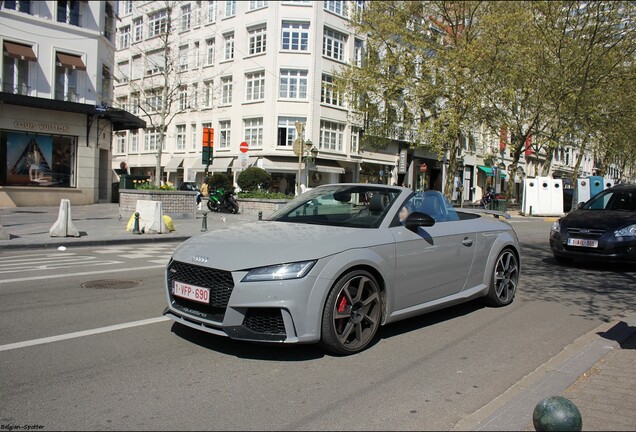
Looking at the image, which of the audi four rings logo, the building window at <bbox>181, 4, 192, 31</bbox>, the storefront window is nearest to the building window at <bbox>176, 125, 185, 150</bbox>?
the building window at <bbox>181, 4, 192, 31</bbox>

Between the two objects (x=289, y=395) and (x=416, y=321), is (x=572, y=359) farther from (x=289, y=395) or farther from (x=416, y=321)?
(x=289, y=395)

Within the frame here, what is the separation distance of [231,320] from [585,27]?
27.1 metres

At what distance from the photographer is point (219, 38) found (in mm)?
41250

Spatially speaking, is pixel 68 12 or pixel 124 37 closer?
pixel 68 12

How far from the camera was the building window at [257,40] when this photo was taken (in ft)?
125

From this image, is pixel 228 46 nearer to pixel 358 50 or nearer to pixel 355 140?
pixel 358 50

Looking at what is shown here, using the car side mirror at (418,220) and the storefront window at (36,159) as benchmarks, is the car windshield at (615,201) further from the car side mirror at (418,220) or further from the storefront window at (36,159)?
the storefront window at (36,159)

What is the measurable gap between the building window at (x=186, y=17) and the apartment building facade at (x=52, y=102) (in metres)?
16.9

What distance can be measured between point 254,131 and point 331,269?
35436mm

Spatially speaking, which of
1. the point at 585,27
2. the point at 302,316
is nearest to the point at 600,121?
the point at 585,27

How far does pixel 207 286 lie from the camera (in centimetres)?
421

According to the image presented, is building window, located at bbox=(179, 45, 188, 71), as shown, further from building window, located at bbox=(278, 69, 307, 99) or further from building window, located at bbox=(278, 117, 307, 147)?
building window, located at bbox=(278, 117, 307, 147)

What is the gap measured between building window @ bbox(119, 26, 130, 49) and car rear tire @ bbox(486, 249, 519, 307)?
51076 millimetres

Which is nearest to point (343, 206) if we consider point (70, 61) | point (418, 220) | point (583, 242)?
point (418, 220)
